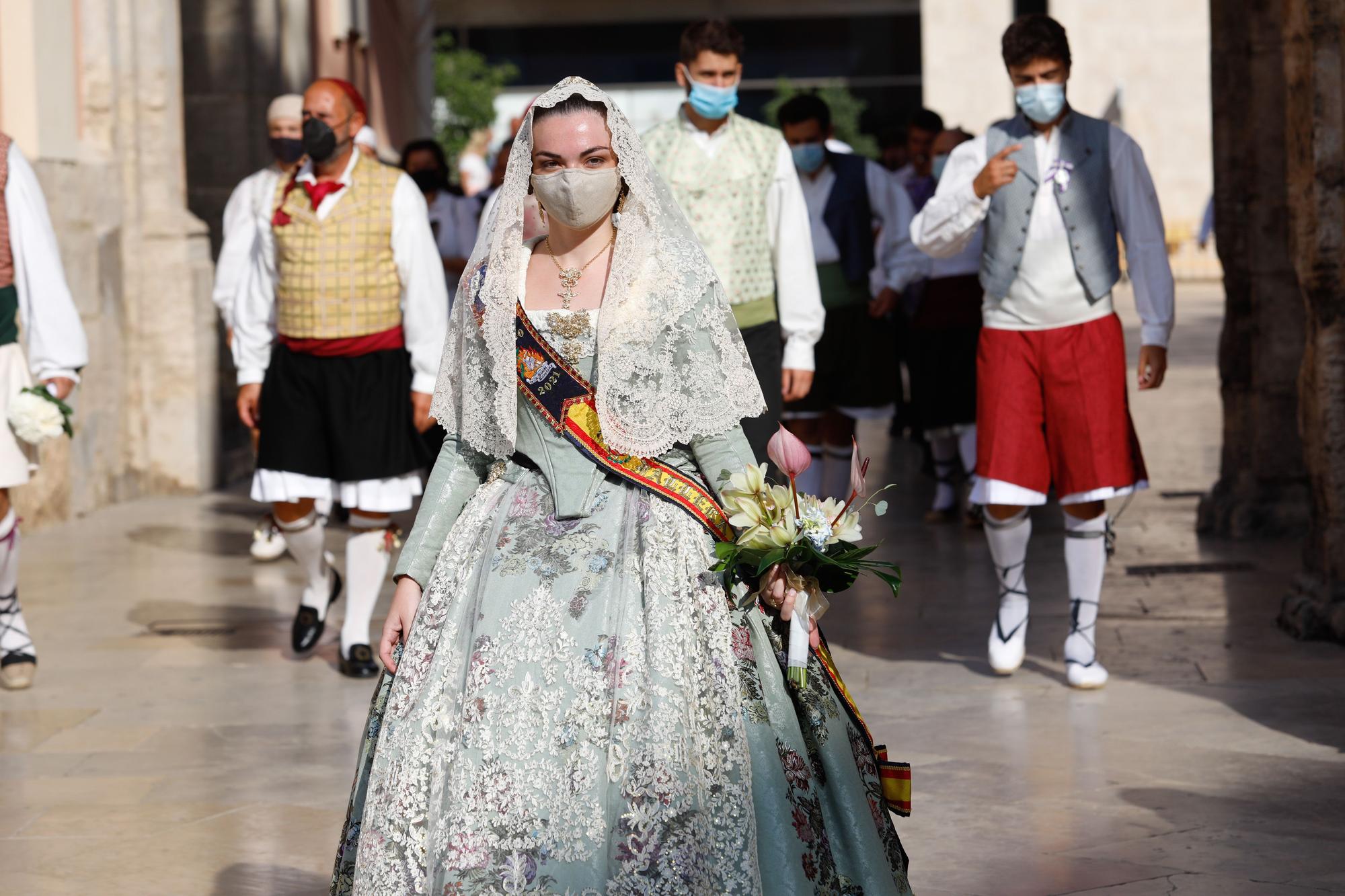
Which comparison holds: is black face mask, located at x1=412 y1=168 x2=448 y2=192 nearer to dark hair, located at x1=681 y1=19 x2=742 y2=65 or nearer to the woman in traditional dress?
dark hair, located at x1=681 y1=19 x2=742 y2=65

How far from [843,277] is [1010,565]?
2.68 metres

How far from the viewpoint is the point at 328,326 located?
21.7 feet

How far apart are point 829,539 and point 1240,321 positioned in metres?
6.47

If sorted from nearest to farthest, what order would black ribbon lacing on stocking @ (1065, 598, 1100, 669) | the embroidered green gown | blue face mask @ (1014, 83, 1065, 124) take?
the embroidered green gown
blue face mask @ (1014, 83, 1065, 124)
black ribbon lacing on stocking @ (1065, 598, 1100, 669)

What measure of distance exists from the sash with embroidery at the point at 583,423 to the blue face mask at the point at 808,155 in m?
5.12

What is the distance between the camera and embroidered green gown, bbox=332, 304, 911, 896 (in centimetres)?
337

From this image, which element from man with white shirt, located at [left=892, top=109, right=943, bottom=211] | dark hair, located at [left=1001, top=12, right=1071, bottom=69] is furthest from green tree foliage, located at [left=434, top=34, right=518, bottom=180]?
dark hair, located at [left=1001, top=12, right=1071, bottom=69]

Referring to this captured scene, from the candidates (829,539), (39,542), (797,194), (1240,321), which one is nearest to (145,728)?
(797,194)

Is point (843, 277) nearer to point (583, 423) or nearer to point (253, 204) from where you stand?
point (253, 204)

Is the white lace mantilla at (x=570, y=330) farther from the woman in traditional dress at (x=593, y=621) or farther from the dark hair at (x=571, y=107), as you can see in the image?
the dark hair at (x=571, y=107)

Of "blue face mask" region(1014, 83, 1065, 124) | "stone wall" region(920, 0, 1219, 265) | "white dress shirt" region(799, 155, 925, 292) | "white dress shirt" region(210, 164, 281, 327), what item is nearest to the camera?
"blue face mask" region(1014, 83, 1065, 124)

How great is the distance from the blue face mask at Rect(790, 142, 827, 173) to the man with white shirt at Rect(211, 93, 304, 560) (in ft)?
7.12

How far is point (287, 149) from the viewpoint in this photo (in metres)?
7.37

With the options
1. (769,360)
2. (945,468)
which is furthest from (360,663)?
(945,468)
